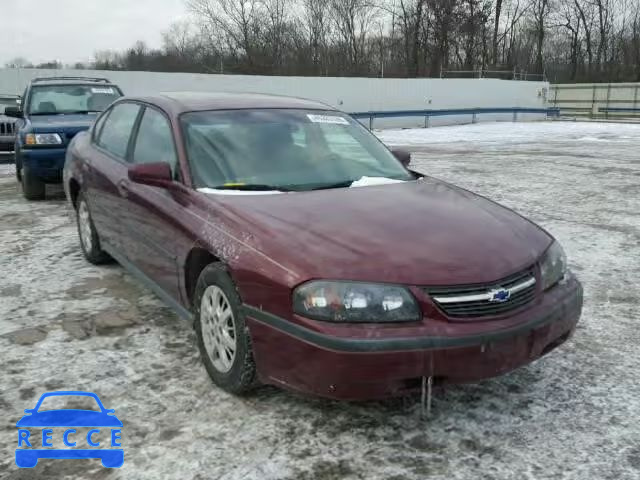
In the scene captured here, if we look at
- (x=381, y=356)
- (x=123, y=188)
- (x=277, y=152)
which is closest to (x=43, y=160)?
(x=123, y=188)

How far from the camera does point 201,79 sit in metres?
22.9

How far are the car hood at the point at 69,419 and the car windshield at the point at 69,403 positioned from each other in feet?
0.12

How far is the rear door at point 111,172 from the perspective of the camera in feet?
14.5

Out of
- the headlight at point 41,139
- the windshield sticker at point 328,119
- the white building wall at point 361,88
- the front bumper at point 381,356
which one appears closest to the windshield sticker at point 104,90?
the headlight at point 41,139

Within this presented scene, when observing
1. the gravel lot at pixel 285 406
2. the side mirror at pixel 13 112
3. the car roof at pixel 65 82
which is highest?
the car roof at pixel 65 82

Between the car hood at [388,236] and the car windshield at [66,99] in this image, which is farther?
the car windshield at [66,99]

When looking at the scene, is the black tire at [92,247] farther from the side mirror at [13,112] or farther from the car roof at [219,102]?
the side mirror at [13,112]

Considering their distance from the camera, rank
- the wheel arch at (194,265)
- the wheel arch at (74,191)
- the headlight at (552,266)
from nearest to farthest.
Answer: the headlight at (552,266), the wheel arch at (194,265), the wheel arch at (74,191)

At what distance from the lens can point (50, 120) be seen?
28.9 ft

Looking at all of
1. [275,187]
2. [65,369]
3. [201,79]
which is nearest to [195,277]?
[275,187]

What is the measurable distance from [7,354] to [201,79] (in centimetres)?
2055

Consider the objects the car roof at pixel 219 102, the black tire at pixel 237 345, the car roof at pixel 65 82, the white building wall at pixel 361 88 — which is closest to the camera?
the black tire at pixel 237 345

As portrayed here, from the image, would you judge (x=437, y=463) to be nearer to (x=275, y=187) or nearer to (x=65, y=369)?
(x=275, y=187)

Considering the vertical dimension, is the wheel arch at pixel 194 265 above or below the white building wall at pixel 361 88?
below
